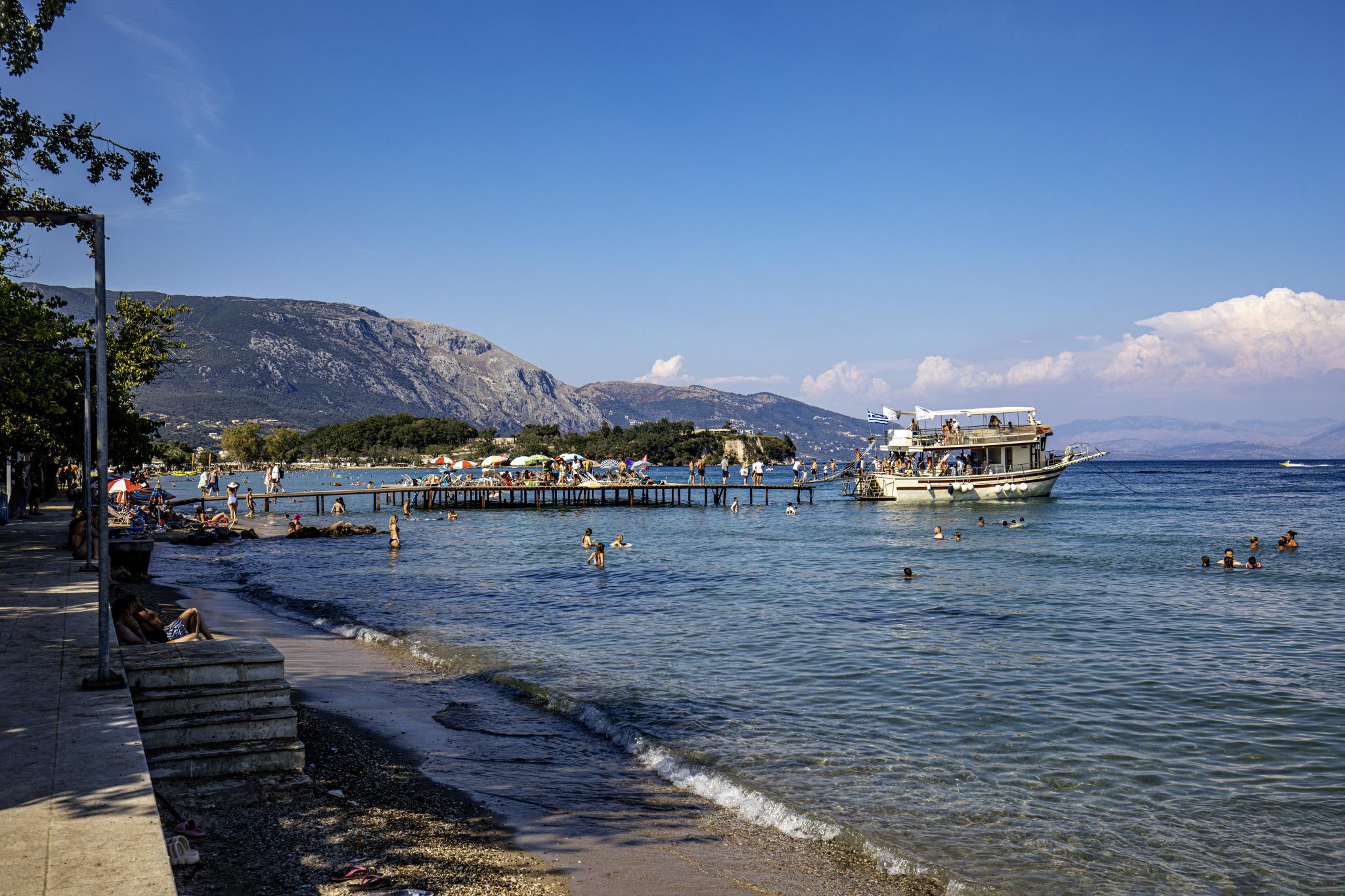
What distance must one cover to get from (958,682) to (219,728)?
34.7ft

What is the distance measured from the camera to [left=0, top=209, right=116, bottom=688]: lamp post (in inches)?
240

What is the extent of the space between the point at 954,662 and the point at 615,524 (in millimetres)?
36432

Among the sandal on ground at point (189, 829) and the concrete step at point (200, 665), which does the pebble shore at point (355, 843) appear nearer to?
the sandal on ground at point (189, 829)

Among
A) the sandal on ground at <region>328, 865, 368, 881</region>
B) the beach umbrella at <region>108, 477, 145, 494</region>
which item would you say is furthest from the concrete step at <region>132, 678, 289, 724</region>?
the beach umbrella at <region>108, 477, 145, 494</region>

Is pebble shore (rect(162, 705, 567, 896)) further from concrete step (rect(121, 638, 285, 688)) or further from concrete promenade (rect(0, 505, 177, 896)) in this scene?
concrete step (rect(121, 638, 285, 688))

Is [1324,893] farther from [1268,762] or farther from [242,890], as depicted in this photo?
[242,890]

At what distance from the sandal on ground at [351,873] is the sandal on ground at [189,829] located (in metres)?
1.15

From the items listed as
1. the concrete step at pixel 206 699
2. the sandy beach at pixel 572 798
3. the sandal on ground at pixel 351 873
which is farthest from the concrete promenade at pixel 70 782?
the sandy beach at pixel 572 798

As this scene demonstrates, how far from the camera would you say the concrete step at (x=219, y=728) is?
661 centimetres

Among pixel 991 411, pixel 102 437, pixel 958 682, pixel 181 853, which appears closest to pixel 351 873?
pixel 181 853

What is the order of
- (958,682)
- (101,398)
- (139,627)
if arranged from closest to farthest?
(101,398) → (139,627) → (958,682)

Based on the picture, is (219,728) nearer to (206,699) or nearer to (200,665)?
(206,699)

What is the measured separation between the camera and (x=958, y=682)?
42.0 feet

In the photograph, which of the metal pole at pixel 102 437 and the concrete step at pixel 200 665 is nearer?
the metal pole at pixel 102 437
